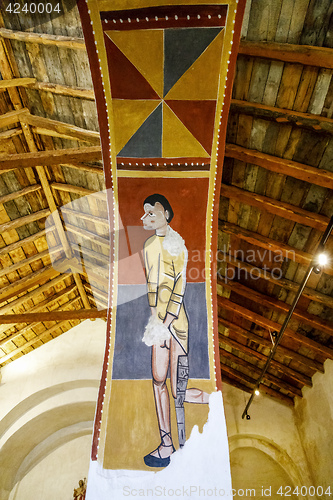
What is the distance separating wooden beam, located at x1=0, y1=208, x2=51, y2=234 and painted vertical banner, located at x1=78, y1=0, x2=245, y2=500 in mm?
3751

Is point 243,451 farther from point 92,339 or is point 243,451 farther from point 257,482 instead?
point 92,339

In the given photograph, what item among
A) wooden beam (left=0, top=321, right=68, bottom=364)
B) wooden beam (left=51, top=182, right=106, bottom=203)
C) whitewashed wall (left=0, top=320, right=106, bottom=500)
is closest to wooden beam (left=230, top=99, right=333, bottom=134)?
wooden beam (left=51, top=182, right=106, bottom=203)

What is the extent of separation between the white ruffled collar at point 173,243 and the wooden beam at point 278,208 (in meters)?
1.44

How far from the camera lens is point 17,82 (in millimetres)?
4379

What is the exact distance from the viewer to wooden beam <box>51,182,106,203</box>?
5.49m

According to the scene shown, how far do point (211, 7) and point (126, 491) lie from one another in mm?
3605

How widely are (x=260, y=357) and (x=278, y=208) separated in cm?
366

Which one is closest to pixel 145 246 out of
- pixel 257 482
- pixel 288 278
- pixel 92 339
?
pixel 288 278

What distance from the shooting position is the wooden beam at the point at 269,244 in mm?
4012

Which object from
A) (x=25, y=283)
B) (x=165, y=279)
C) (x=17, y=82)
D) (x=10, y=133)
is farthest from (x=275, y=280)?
(x=25, y=283)

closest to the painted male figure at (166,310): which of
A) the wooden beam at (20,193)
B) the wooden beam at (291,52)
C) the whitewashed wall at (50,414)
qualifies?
the wooden beam at (291,52)

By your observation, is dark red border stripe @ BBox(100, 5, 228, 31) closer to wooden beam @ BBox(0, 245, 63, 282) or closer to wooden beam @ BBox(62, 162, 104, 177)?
wooden beam @ BBox(62, 162, 104, 177)

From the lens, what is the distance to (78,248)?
6.98 meters

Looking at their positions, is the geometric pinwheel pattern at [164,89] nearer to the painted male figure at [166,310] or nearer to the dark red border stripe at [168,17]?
the dark red border stripe at [168,17]
